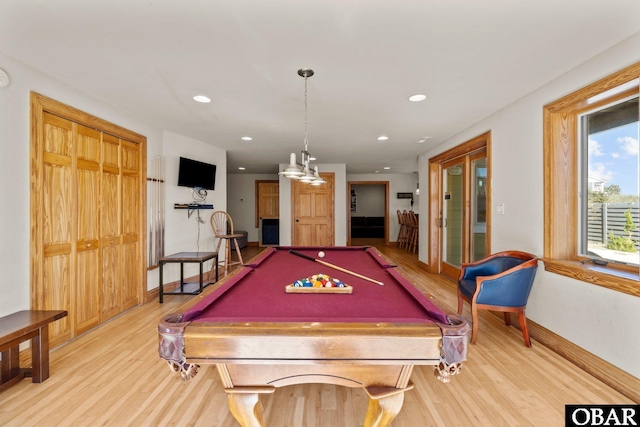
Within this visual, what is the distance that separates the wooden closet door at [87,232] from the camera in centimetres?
286

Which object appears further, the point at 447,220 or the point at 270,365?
the point at 447,220

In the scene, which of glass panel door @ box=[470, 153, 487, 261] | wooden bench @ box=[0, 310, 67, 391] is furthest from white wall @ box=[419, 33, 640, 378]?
wooden bench @ box=[0, 310, 67, 391]

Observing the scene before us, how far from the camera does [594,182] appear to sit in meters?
2.54

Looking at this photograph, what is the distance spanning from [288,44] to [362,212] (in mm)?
10990

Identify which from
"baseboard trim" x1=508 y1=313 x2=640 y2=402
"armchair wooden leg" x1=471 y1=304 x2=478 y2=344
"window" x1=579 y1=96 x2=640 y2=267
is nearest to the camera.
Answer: "baseboard trim" x1=508 y1=313 x2=640 y2=402

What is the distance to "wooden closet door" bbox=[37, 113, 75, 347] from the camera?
2.50 meters

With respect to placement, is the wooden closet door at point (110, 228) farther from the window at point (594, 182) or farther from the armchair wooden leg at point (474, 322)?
the window at point (594, 182)

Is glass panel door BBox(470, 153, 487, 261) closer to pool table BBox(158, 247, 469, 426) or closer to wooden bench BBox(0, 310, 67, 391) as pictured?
pool table BBox(158, 247, 469, 426)

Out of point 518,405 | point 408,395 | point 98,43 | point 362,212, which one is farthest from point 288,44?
point 362,212

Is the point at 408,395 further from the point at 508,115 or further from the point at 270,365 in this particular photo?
the point at 508,115

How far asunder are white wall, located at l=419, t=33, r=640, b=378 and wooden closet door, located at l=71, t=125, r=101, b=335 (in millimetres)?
4295

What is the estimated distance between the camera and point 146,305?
379cm

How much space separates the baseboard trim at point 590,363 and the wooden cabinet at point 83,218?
167 inches

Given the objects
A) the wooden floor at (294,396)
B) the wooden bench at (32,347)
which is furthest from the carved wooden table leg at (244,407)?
the wooden bench at (32,347)
